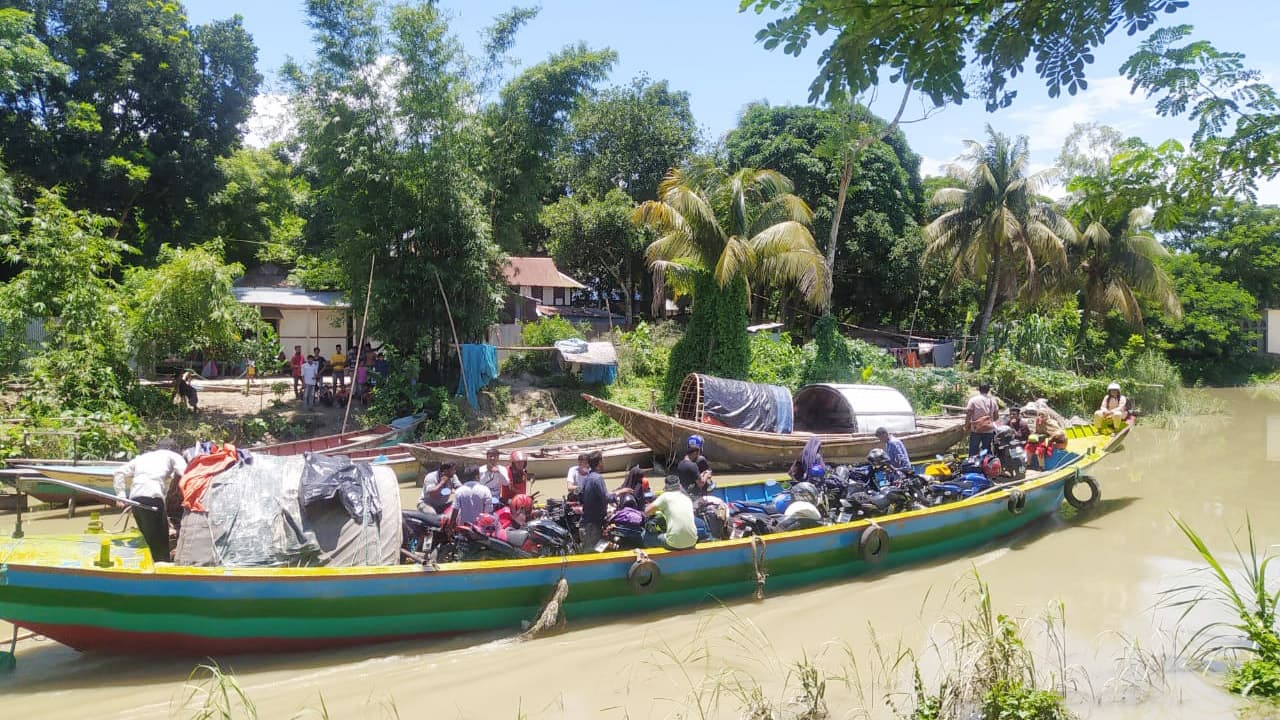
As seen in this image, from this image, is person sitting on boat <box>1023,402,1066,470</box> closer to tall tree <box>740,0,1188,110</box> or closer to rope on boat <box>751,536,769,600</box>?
rope on boat <box>751,536,769,600</box>

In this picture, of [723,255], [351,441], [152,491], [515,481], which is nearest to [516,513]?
[515,481]

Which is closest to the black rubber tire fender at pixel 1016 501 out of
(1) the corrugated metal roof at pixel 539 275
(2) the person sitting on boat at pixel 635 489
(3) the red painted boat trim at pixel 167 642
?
(2) the person sitting on boat at pixel 635 489

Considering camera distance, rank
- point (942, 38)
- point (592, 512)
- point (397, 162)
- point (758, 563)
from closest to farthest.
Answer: point (942, 38)
point (592, 512)
point (758, 563)
point (397, 162)

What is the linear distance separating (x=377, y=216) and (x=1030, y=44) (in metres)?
15.4

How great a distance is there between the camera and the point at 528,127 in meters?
18.0

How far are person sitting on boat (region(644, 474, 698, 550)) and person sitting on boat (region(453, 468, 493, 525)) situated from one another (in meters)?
1.56

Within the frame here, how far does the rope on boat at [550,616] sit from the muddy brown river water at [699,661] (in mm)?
106

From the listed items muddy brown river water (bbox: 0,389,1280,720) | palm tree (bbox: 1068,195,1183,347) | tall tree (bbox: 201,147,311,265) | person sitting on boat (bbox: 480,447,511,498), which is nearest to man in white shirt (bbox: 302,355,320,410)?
tall tree (bbox: 201,147,311,265)

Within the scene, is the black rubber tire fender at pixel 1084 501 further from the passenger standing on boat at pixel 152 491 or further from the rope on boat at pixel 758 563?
the passenger standing on boat at pixel 152 491

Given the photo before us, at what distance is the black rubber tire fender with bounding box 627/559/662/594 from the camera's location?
22.4ft

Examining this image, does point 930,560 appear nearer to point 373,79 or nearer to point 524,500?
point 524,500

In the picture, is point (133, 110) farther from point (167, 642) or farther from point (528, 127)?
point (167, 642)

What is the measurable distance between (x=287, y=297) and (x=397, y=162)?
281 inches

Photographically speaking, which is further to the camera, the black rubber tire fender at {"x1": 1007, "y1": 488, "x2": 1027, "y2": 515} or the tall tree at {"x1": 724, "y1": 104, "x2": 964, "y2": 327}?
the tall tree at {"x1": 724, "y1": 104, "x2": 964, "y2": 327}
